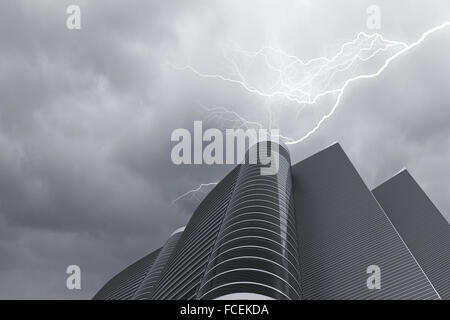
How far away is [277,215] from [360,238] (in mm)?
15821

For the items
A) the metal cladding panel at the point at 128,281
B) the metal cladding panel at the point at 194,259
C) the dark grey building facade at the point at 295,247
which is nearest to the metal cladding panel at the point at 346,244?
the dark grey building facade at the point at 295,247

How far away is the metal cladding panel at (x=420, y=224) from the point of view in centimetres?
6525

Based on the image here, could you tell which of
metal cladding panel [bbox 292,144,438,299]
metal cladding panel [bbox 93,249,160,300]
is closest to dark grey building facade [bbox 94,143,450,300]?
metal cladding panel [bbox 292,144,438,299]

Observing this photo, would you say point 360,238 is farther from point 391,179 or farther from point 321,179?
point 391,179

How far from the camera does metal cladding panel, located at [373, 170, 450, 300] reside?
65.2 m

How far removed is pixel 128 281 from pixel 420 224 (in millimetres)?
64601

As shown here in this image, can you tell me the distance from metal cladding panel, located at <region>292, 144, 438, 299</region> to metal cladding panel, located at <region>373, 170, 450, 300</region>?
1923cm

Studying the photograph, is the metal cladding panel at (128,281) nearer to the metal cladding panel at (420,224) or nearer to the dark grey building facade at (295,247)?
the dark grey building facade at (295,247)

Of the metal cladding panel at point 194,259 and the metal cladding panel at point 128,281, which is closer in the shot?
the metal cladding panel at point 194,259

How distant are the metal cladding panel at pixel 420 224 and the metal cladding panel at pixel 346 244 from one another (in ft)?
63.1

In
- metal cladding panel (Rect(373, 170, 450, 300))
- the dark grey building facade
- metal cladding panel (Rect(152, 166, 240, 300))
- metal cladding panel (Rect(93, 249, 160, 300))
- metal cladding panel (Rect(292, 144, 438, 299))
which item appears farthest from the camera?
metal cladding panel (Rect(93, 249, 160, 300))

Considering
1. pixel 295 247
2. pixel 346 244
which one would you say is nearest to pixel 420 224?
pixel 346 244

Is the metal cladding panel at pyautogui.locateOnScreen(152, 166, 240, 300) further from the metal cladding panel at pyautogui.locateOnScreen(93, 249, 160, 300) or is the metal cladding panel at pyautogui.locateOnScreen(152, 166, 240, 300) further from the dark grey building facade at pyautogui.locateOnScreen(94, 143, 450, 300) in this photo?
the metal cladding panel at pyautogui.locateOnScreen(93, 249, 160, 300)
